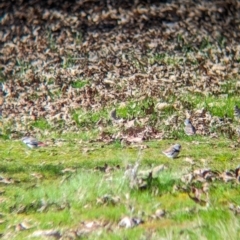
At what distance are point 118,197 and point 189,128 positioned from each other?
394 centimetres

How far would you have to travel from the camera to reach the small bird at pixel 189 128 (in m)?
10.1

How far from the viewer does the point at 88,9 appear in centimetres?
1648

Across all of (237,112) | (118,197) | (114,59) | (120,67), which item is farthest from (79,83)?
(118,197)

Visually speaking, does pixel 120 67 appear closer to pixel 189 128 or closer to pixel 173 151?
pixel 189 128

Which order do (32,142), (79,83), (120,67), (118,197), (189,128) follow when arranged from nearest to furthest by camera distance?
1. (118,197)
2. (32,142)
3. (189,128)
4. (79,83)
5. (120,67)

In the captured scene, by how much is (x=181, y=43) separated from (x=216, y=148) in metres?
5.93

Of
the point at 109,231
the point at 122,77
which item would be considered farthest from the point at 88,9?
the point at 109,231

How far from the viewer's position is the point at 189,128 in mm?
10211

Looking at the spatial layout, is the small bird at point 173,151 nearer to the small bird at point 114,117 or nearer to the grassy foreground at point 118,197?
the grassy foreground at point 118,197

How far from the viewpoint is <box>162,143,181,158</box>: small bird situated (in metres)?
8.64

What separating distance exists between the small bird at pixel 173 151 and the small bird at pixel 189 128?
123cm

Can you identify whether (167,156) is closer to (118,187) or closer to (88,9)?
(118,187)

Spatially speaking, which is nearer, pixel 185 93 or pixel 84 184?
pixel 84 184

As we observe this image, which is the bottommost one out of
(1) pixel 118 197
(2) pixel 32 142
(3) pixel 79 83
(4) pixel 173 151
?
(3) pixel 79 83
